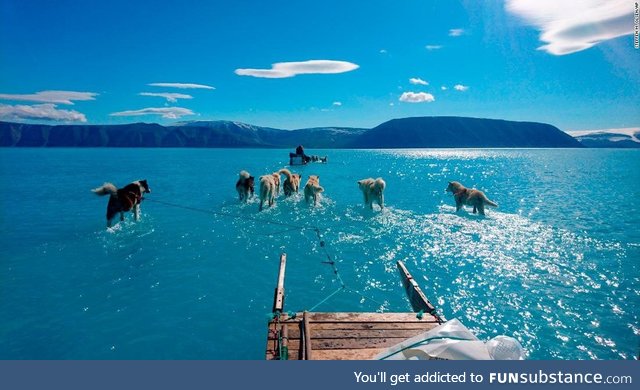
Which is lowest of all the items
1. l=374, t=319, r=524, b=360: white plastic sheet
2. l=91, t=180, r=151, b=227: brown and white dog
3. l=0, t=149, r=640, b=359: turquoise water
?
l=0, t=149, r=640, b=359: turquoise water

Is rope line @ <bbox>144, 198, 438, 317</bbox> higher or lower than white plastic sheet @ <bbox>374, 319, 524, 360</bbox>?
lower

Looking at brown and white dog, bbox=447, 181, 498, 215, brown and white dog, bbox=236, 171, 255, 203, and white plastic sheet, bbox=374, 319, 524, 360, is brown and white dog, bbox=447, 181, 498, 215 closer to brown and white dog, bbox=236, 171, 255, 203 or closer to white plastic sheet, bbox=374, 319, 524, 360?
brown and white dog, bbox=236, 171, 255, 203

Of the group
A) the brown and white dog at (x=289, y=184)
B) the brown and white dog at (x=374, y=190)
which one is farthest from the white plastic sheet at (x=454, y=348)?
the brown and white dog at (x=289, y=184)

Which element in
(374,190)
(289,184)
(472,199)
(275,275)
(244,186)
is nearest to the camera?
(275,275)

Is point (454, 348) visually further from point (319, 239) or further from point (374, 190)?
point (374, 190)

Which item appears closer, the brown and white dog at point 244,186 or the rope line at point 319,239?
the rope line at point 319,239

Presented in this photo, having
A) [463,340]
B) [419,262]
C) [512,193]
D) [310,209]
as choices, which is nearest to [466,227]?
[419,262]

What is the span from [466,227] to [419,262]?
7398 mm

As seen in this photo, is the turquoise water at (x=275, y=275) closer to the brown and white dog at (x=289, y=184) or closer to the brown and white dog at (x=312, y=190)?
the brown and white dog at (x=312, y=190)

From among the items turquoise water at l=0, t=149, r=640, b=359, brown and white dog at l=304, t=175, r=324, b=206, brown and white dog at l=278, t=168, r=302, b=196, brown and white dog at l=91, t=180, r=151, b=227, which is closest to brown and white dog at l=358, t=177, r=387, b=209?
turquoise water at l=0, t=149, r=640, b=359

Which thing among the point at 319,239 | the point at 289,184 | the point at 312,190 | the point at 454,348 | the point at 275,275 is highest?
the point at 289,184

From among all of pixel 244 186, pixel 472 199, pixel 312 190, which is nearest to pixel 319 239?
pixel 312 190

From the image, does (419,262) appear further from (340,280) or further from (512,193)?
(512,193)

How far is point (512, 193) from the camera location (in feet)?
123
